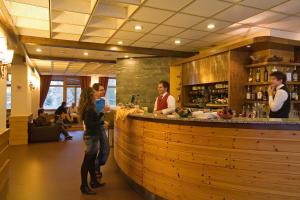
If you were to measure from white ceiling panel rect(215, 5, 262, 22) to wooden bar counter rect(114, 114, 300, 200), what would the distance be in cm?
238

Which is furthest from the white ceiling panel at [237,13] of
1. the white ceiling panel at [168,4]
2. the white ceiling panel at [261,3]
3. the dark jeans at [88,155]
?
the dark jeans at [88,155]

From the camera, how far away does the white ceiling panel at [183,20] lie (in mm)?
4562

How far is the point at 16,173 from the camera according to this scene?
15.5 ft

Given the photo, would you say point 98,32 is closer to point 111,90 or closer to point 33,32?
point 33,32

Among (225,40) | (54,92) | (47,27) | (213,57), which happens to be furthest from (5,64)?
(54,92)

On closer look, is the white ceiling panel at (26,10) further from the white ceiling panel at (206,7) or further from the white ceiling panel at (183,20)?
the white ceiling panel at (206,7)

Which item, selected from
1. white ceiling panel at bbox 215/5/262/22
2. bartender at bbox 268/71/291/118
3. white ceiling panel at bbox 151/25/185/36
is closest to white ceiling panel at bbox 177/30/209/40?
white ceiling panel at bbox 151/25/185/36

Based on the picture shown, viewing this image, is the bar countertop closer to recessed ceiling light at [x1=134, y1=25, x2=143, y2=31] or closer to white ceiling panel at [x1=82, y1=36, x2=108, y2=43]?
recessed ceiling light at [x1=134, y1=25, x2=143, y2=31]

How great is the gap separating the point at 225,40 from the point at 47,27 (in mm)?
4211

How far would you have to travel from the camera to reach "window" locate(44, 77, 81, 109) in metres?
15.5

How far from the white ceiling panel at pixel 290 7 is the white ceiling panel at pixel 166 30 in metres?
1.91

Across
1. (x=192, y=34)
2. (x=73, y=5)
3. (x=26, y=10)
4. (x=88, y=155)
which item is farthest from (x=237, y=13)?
(x=26, y=10)

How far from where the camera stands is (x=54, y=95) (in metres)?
15.6

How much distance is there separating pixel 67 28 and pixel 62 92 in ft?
35.8
